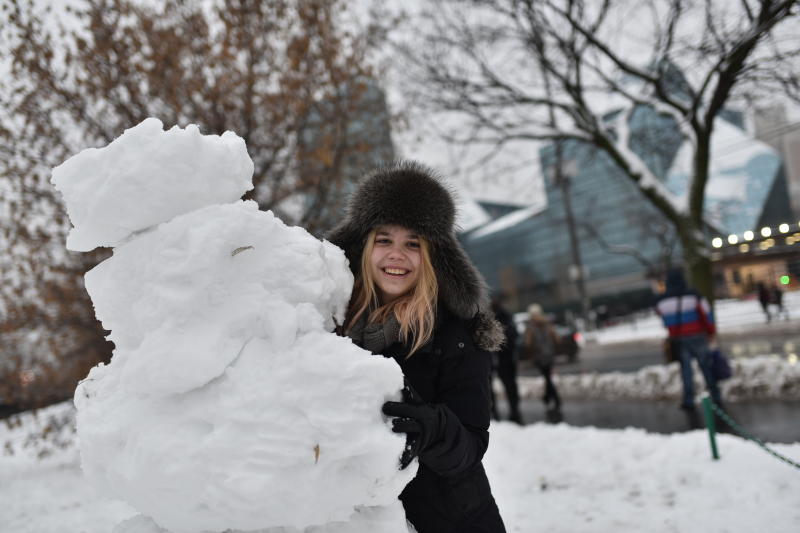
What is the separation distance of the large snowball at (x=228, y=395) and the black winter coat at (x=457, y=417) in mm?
341

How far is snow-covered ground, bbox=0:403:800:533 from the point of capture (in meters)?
3.89

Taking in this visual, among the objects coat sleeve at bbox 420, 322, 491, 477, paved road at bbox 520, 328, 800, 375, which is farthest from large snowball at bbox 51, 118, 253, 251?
paved road at bbox 520, 328, 800, 375

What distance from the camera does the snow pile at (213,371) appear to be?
1.29 m

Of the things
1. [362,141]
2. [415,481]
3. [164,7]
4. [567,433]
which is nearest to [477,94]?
[362,141]

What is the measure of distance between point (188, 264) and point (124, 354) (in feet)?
1.30

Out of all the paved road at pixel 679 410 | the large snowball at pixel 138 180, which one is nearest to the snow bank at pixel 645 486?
the paved road at pixel 679 410

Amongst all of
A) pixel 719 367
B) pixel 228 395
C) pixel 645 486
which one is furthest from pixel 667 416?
pixel 228 395

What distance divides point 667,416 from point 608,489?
10.2ft

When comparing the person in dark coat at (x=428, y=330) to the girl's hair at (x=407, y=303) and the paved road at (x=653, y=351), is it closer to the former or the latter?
the girl's hair at (x=407, y=303)

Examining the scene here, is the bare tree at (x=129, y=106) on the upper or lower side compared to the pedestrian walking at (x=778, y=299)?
upper

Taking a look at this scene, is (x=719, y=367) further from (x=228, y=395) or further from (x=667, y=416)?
(x=228, y=395)

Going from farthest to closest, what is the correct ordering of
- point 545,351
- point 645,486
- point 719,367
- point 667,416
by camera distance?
point 545,351 < point 667,416 < point 719,367 < point 645,486

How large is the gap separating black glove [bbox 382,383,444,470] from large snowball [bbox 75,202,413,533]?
0.12 ft

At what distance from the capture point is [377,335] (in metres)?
1.80
